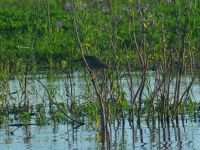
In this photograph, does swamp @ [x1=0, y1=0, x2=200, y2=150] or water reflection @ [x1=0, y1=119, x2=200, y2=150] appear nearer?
water reflection @ [x1=0, y1=119, x2=200, y2=150]

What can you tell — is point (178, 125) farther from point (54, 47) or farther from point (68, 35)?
point (68, 35)

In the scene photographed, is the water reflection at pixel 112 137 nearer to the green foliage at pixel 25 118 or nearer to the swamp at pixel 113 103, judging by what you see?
the swamp at pixel 113 103

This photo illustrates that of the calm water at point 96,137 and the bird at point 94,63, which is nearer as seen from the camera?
the bird at point 94,63

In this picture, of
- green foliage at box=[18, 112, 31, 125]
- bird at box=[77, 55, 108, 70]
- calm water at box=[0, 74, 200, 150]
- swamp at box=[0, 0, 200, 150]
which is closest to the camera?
bird at box=[77, 55, 108, 70]

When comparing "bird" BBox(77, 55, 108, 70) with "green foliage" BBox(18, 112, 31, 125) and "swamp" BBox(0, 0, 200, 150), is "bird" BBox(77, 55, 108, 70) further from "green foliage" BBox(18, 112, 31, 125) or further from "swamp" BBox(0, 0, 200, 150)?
"green foliage" BBox(18, 112, 31, 125)

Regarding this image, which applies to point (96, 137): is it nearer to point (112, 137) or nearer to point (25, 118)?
point (112, 137)

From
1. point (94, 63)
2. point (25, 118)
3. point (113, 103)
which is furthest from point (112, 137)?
point (25, 118)

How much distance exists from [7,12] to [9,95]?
512 inches

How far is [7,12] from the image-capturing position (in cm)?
2586

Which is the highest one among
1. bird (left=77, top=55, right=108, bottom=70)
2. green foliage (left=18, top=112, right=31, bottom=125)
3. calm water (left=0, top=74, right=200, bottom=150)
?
bird (left=77, top=55, right=108, bottom=70)

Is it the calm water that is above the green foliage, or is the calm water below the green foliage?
below

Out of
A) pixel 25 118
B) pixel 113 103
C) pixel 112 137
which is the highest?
pixel 113 103

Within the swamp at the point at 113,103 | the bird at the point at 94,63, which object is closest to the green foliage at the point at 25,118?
the swamp at the point at 113,103

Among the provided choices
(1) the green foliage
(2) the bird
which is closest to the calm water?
(1) the green foliage
